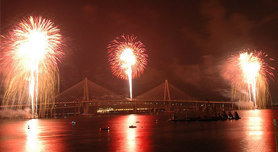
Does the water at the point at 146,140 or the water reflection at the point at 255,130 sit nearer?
the water at the point at 146,140

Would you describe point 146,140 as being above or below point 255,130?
above

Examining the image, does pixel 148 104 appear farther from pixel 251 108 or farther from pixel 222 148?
pixel 222 148

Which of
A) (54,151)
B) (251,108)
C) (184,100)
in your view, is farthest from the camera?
(251,108)

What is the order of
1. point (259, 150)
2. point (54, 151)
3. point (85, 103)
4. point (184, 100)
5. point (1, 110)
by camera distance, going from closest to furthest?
1. point (259, 150)
2. point (54, 151)
3. point (1, 110)
4. point (85, 103)
5. point (184, 100)

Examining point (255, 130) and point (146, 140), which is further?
point (255, 130)

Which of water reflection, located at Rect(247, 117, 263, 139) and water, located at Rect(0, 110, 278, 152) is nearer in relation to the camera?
water, located at Rect(0, 110, 278, 152)

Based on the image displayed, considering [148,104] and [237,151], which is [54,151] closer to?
[237,151]

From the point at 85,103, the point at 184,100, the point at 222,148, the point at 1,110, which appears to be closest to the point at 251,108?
the point at 184,100

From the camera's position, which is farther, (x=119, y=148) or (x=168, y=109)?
(x=168, y=109)

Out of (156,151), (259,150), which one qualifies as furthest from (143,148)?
(259,150)
